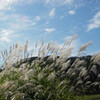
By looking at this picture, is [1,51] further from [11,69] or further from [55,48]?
[55,48]

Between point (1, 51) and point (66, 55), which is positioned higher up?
point (1, 51)

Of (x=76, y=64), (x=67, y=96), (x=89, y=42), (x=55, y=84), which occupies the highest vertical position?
(x=89, y=42)

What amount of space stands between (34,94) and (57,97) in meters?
0.44

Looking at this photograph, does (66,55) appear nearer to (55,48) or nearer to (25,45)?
(55,48)

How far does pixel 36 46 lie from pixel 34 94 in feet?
4.99

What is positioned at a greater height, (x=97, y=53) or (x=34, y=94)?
(x=97, y=53)

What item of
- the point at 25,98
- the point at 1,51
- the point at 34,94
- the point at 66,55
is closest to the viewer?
the point at 25,98

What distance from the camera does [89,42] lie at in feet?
12.6

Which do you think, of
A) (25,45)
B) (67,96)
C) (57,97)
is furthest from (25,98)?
(25,45)

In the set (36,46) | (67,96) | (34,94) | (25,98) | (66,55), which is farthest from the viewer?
(36,46)

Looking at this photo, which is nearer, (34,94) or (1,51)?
(34,94)

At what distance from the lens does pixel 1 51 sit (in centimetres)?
397

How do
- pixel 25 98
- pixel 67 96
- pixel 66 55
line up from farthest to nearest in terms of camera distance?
1. pixel 66 55
2. pixel 67 96
3. pixel 25 98

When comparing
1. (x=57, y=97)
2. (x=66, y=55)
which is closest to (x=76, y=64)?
(x=66, y=55)
